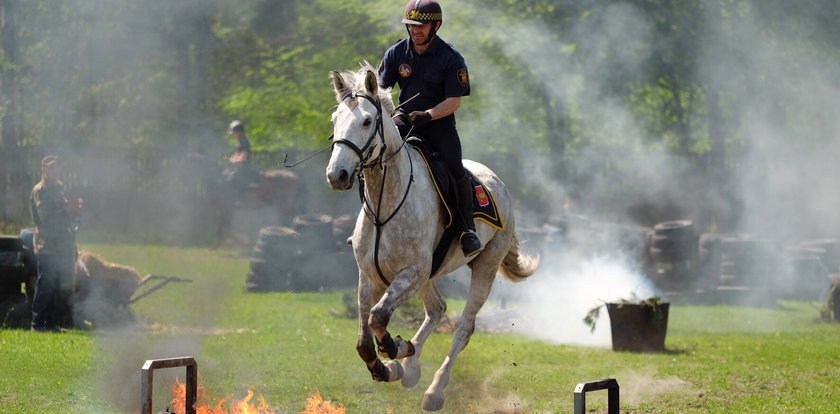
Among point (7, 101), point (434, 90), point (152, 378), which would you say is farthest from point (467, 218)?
point (7, 101)

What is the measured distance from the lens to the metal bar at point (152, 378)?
253 inches

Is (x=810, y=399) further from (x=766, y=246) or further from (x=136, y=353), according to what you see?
(x=766, y=246)

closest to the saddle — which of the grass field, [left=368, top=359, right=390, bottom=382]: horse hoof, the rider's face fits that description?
the rider's face

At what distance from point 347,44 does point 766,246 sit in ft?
32.0

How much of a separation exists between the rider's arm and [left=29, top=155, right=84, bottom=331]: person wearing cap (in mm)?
6834

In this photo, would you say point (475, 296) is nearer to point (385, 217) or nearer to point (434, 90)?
point (385, 217)

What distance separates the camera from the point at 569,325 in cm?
1538

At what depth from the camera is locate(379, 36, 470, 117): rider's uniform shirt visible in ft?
26.0

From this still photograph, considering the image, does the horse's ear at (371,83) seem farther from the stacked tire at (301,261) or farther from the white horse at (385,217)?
the stacked tire at (301,261)

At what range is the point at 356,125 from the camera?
6840 mm

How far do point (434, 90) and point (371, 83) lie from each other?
104cm

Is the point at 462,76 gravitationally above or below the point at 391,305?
above

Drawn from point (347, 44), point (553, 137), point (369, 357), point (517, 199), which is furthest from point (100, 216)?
point (369, 357)

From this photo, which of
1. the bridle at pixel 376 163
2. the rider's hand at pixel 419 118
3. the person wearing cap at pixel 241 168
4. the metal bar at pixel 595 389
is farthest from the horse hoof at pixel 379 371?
the person wearing cap at pixel 241 168
